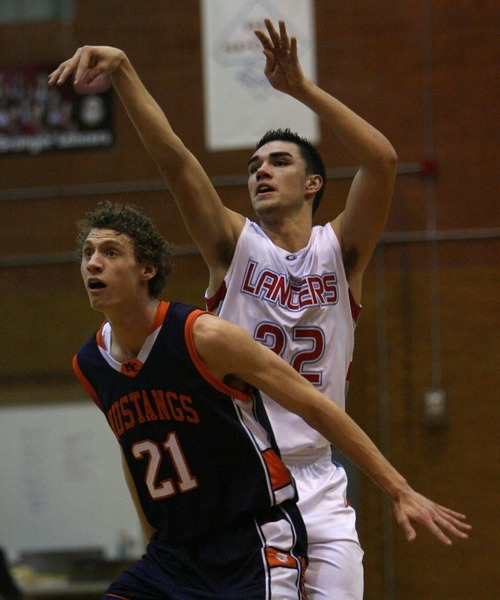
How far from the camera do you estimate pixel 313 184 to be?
4.50 meters

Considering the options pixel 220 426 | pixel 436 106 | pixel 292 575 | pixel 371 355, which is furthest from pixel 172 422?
pixel 436 106

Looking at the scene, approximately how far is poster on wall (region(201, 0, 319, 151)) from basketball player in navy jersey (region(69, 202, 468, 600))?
6858mm

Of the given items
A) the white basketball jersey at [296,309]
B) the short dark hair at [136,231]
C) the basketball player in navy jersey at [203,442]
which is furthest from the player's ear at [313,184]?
the basketball player in navy jersey at [203,442]

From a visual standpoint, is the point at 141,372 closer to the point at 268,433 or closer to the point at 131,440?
the point at 131,440

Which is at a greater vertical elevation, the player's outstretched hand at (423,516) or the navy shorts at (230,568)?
the player's outstretched hand at (423,516)

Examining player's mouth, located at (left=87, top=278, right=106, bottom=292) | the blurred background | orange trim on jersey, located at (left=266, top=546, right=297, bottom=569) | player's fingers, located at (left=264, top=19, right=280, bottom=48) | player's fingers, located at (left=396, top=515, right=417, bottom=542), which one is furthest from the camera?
the blurred background

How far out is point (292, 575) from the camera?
3342 mm

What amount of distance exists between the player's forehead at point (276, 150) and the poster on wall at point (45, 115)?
660cm

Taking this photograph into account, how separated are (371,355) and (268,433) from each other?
6.49 m

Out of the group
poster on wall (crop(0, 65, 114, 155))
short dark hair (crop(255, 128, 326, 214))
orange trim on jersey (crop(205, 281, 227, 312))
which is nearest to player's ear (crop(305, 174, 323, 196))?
short dark hair (crop(255, 128, 326, 214))

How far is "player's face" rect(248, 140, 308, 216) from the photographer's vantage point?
427cm

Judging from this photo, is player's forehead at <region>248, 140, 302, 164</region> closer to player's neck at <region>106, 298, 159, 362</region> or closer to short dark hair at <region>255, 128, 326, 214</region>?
short dark hair at <region>255, 128, 326, 214</region>

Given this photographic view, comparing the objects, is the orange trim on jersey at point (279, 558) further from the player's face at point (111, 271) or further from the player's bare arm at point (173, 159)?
the player's bare arm at point (173, 159)

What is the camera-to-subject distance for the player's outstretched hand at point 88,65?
140 inches
